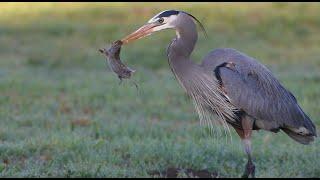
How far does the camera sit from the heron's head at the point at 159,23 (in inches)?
230

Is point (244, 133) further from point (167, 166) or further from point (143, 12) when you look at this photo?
point (143, 12)

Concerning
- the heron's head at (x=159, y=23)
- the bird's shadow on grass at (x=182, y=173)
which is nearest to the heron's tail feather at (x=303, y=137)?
the bird's shadow on grass at (x=182, y=173)

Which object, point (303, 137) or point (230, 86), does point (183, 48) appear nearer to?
point (230, 86)

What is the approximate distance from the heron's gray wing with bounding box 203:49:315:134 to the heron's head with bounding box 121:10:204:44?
1.54 ft

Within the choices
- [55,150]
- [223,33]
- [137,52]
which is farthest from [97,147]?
[223,33]

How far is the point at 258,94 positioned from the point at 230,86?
320 millimetres

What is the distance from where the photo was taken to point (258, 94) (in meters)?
6.29

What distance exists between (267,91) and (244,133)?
1.41 ft

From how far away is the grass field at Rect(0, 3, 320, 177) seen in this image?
274 inches

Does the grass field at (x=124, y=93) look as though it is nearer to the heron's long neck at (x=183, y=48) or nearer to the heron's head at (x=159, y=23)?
the heron's long neck at (x=183, y=48)

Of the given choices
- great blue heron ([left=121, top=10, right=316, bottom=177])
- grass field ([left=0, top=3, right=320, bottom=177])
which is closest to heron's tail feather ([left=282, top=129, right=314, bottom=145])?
great blue heron ([left=121, top=10, right=316, bottom=177])

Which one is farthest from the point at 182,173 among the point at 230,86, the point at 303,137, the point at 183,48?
the point at 183,48

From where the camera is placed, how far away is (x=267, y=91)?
634cm

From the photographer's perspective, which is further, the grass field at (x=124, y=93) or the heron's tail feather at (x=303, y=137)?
the grass field at (x=124, y=93)
